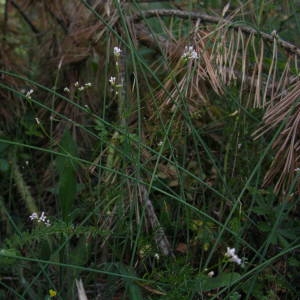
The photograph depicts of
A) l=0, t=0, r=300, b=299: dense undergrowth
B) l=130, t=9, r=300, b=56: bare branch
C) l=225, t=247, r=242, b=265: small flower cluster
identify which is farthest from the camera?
l=130, t=9, r=300, b=56: bare branch

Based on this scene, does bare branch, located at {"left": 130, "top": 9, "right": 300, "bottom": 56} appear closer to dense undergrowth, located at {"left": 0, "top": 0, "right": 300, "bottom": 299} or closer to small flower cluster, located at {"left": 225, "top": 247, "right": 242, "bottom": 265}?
dense undergrowth, located at {"left": 0, "top": 0, "right": 300, "bottom": 299}

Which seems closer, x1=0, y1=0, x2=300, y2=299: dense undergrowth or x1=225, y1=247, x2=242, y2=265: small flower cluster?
x1=225, y1=247, x2=242, y2=265: small flower cluster

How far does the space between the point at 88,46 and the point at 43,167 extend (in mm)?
471

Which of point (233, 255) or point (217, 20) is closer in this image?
point (233, 255)

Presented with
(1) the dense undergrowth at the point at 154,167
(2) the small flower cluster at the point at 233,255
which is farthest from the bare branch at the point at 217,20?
(2) the small flower cluster at the point at 233,255

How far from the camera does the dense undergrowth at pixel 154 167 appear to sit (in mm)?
1468

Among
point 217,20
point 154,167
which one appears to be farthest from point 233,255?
point 217,20

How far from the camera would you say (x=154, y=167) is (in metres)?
1.72

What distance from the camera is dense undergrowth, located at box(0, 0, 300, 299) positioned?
1468mm

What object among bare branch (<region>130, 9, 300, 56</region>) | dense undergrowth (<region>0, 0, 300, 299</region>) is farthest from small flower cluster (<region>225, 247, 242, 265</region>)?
bare branch (<region>130, 9, 300, 56</region>)

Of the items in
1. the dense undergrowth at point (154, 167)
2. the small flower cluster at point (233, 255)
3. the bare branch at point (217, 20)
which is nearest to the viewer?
the small flower cluster at point (233, 255)

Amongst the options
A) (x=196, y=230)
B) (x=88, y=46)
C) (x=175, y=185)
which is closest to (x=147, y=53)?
(x=88, y=46)

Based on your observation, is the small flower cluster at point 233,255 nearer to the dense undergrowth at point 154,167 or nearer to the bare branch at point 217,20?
the dense undergrowth at point 154,167

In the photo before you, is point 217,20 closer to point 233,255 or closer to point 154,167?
point 154,167
